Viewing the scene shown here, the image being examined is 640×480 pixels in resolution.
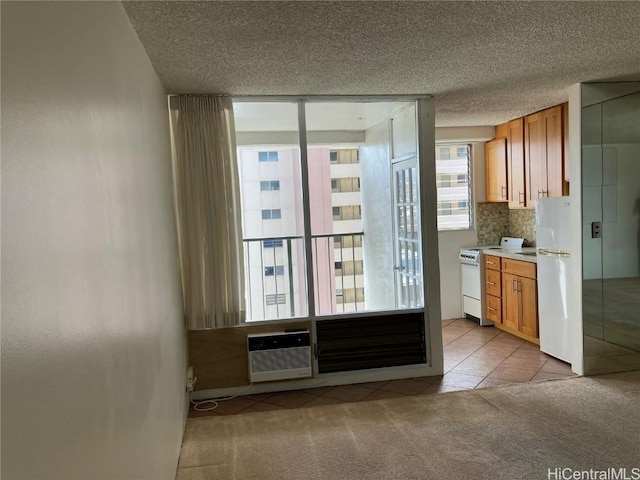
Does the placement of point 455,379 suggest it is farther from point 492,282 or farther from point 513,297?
point 492,282

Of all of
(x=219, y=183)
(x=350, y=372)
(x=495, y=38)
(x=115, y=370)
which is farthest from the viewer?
(x=350, y=372)

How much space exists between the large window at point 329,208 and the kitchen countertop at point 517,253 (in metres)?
1.36

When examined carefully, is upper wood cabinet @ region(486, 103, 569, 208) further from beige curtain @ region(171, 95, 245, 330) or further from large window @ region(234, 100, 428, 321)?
beige curtain @ region(171, 95, 245, 330)

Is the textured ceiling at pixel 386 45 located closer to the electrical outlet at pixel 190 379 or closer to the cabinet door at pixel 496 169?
the cabinet door at pixel 496 169

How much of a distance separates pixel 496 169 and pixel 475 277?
129 cm

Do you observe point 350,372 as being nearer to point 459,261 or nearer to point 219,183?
point 219,183

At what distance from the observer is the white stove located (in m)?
A: 5.61

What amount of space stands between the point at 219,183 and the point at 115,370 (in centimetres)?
237

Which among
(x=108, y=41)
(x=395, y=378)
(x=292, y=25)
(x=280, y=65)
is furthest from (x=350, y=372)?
(x=108, y=41)

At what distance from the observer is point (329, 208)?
14.8 feet

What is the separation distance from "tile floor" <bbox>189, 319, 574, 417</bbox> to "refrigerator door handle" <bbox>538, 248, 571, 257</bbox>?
947 mm

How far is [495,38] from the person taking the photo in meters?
2.60

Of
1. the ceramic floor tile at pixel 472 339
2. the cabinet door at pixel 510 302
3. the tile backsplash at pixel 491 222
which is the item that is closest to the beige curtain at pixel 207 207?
the ceramic floor tile at pixel 472 339

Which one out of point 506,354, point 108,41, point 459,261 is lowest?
point 506,354
